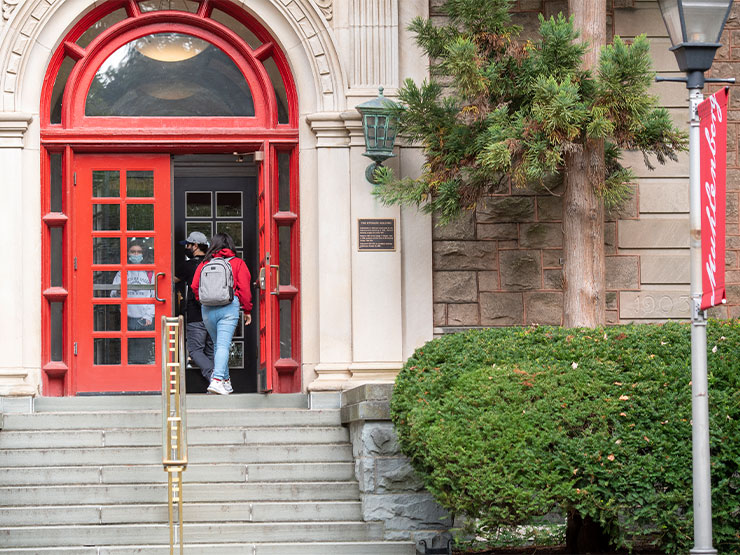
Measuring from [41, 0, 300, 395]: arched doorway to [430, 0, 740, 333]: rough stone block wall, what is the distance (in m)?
1.65

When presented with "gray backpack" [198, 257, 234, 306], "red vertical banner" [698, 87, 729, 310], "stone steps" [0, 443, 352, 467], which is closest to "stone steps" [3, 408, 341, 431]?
"stone steps" [0, 443, 352, 467]

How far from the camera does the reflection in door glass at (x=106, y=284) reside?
11.2 meters

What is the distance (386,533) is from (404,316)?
2.67m

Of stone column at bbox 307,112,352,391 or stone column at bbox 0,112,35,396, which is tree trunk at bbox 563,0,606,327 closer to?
stone column at bbox 307,112,352,391

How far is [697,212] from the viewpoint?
6793mm

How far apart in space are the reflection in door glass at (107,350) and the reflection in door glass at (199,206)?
109 inches

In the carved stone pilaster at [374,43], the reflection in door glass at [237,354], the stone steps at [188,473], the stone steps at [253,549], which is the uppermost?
the carved stone pilaster at [374,43]

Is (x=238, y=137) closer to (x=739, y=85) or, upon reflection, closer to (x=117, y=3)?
(x=117, y=3)

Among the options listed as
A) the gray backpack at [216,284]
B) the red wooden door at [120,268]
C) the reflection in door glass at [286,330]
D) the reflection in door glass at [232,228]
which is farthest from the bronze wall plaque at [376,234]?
the reflection in door glass at [232,228]

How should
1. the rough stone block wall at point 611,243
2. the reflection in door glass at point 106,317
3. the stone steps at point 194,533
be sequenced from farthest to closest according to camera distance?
the reflection in door glass at point 106,317, the rough stone block wall at point 611,243, the stone steps at point 194,533

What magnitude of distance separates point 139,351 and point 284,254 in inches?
67.2

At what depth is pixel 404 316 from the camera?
10.9m

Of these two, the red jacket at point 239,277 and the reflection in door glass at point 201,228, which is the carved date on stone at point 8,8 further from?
the reflection in door glass at point 201,228

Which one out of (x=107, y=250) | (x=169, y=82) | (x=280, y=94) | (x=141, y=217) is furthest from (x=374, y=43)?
(x=107, y=250)
